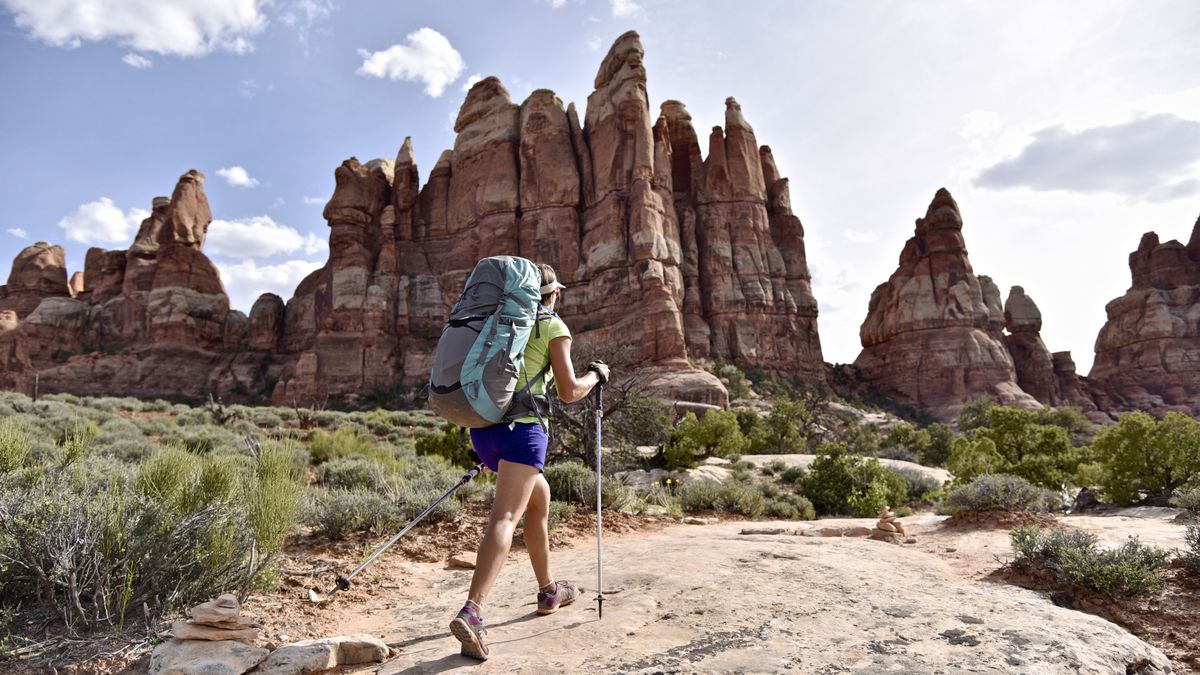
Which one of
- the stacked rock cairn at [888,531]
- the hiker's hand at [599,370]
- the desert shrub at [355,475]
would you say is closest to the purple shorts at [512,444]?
the hiker's hand at [599,370]

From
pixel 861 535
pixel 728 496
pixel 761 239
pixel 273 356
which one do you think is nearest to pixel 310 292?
pixel 273 356

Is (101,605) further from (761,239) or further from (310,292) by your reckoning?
(310,292)

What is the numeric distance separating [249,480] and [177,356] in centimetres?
5025

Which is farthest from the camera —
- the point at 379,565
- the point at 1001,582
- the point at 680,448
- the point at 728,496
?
the point at 680,448

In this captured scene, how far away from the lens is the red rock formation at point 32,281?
5438 centimetres

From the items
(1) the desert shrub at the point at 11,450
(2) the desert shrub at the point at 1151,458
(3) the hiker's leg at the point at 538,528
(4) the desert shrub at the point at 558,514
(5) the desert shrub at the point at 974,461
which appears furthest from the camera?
(5) the desert shrub at the point at 974,461

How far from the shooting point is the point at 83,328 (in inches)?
1902

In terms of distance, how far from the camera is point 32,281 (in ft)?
180

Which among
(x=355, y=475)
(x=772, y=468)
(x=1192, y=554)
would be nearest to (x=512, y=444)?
(x=1192, y=554)

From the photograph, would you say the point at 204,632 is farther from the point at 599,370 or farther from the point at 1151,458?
the point at 1151,458

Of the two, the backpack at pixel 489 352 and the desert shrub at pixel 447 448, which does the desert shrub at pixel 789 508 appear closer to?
the desert shrub at pixel 447 448

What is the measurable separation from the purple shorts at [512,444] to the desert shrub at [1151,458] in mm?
9396

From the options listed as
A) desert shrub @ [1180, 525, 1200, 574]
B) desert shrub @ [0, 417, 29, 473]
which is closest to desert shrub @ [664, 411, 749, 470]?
desert shrub @ [1180, 525, 1200, 574]

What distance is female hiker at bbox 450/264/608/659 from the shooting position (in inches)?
114
